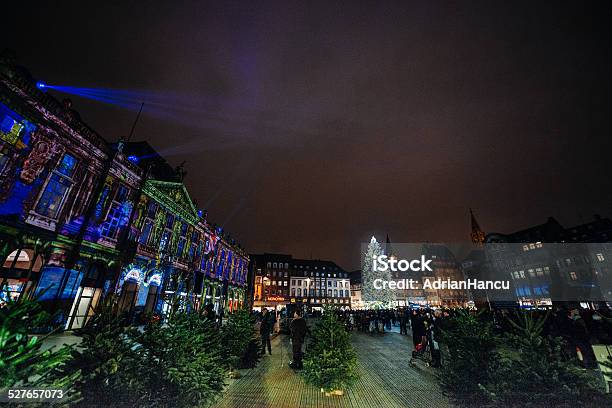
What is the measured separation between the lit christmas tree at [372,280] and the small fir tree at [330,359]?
50557 millimetres

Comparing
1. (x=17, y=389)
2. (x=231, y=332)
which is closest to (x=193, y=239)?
(x=231, y=332)

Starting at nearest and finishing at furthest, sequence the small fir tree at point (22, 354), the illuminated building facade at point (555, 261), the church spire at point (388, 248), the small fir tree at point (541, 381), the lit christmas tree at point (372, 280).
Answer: the small fir tree at point (22, 354) < the small fir tree at point (541, 381) < the illuminated building facade at point (555, 261) < the lit christmas tree at point (372, 280) < the church spire at point (388, 248)

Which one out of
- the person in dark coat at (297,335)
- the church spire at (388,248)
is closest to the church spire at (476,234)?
the church spire at (388,248)

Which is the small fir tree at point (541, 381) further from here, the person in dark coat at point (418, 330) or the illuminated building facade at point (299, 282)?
the illuminated building facade at point (299, 282)

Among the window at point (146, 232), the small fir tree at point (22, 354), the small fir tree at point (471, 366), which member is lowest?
the small fir tree at point (471, 366)

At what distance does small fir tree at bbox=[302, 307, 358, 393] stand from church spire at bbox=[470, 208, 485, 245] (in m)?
107

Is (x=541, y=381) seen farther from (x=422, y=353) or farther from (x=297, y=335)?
(x=422, y=353)

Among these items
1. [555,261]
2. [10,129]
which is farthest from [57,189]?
[555,261]

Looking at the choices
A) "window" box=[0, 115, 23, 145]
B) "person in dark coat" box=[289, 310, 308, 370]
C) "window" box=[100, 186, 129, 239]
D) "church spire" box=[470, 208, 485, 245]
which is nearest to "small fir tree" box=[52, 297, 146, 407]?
"person in dark coat" box=[289, 310, 308, 370]

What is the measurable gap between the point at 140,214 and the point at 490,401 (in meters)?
26.0

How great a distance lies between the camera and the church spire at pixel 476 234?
315ft

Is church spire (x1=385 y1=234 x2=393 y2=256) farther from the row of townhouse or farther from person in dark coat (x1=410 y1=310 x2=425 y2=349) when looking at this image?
person in dark coat (x1=410 y1=310 x2=425 y2=349)

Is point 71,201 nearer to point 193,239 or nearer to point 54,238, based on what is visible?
point 54,238

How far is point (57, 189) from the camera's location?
16219mm
